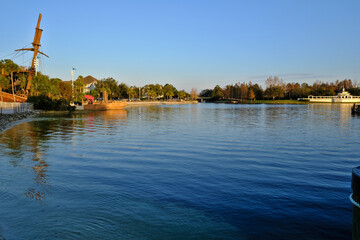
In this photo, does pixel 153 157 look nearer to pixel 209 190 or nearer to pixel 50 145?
pixel 209 190

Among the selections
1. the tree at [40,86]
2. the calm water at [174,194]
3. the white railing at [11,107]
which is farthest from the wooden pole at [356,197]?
the tree at [40,86]

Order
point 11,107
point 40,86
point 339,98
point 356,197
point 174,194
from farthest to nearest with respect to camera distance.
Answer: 1. point 339,98
2. point 40,86
3. point 11,107
4. point 174,194
5. point 356,197

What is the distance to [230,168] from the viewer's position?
42.8ft

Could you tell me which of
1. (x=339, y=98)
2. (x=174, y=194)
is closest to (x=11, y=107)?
(x=174, y=194)

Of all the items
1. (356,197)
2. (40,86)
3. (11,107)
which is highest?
(40,86)

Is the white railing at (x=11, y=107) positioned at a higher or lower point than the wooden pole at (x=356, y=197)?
higher

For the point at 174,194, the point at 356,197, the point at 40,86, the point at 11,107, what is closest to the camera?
the point at 356,197

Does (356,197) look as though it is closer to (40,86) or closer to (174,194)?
(174,194)

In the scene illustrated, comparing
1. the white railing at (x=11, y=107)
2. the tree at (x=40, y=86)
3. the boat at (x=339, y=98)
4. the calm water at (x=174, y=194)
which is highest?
the tree at (x=40, y=86)

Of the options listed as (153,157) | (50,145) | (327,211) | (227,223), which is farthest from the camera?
(50,145)

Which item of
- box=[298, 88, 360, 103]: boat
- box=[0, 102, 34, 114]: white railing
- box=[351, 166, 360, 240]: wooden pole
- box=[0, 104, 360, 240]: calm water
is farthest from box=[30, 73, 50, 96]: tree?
box=[298, 88, 360, 103]: boat

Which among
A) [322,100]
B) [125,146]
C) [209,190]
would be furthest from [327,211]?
[322,100]

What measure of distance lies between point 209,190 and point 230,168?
3649 mm

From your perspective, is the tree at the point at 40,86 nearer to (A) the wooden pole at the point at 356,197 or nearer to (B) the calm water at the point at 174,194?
(B) the calm water at the point at 174,194
